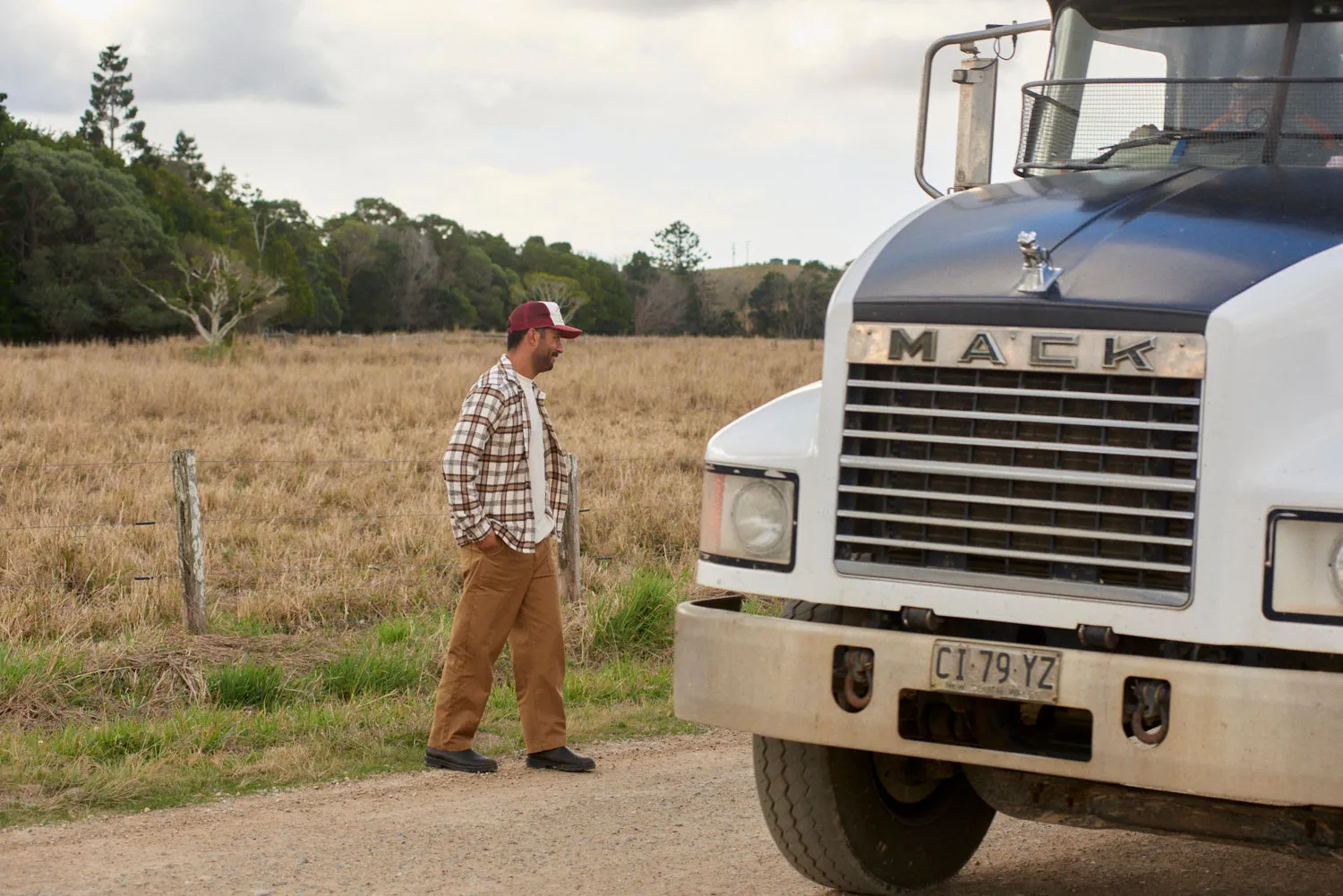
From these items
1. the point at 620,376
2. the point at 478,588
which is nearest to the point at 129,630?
the point at 478,588

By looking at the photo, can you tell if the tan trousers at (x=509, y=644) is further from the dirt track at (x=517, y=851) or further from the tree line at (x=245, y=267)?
the tree line at (x=245, y=267)

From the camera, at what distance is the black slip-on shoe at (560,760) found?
6.75 meters

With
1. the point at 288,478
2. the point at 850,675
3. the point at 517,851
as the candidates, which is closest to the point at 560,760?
the point at 517,851

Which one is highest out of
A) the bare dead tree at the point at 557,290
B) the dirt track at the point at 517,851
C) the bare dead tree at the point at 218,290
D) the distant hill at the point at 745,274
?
the distant hill at the point at 745,274

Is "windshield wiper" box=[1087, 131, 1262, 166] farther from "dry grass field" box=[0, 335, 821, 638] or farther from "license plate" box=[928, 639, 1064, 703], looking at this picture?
"dry grass field" box=[0, 335, 821, 638]

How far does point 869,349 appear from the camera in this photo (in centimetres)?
422

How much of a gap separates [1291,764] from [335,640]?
6.49 metres

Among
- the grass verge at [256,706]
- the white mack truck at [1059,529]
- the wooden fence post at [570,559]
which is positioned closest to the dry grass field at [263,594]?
the grass verge at [256,706]

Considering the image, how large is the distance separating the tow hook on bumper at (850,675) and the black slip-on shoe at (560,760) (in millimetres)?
2748

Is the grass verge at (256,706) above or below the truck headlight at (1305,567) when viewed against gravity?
below

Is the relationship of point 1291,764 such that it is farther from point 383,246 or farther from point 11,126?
point 383,246

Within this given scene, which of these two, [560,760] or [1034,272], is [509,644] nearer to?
[560,760]

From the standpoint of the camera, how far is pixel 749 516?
14.6 feet

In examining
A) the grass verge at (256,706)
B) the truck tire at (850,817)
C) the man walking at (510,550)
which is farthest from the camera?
the man walking at (510,550)
